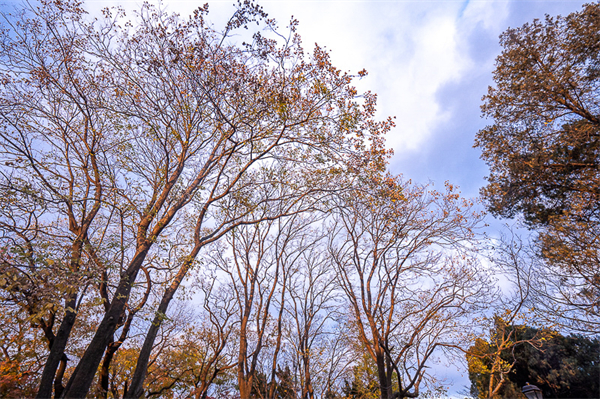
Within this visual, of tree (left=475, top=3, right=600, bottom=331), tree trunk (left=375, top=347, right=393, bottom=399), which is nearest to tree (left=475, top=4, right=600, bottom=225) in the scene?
tree (left=475, top=3, right=600, bottom=331)

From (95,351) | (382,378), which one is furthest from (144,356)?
(382,378)

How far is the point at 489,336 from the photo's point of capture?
34.3 feet

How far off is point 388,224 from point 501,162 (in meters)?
4.35

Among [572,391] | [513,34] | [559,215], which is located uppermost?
[513,34]

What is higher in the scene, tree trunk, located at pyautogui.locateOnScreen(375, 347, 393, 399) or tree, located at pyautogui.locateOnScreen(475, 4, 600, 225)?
tree, located at pyautogui.locateOnScreen(475, 4, 600, 225)

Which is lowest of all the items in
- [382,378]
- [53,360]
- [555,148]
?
[382,378]

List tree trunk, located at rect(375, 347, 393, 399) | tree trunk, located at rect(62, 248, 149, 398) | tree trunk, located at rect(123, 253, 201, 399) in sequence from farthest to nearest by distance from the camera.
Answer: tree trunk, located at rect(375, 347, 393, 399) < tree trunk, located at rect(123, 253, 201, 399) < tree trunk, located at rect(62, 248, 149, 398)

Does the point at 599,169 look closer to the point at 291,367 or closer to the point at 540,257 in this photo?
the point at 540,257

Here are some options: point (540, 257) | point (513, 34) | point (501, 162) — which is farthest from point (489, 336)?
point (513, 34)

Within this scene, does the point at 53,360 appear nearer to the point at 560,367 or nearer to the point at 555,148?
the point at 555,148

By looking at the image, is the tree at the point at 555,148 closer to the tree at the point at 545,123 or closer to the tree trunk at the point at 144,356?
the tree at the point at 545,123

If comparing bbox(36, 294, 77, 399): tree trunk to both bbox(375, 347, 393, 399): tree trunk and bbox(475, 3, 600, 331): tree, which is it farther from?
bbox(475, 3, 600, 331): tree

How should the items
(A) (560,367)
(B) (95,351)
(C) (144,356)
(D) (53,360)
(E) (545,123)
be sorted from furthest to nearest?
(A) (560,367) → (E) (545,123) → (D) (53,360) → (C) (144,356) → (B) (95,351)

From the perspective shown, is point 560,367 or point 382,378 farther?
point 560,367
